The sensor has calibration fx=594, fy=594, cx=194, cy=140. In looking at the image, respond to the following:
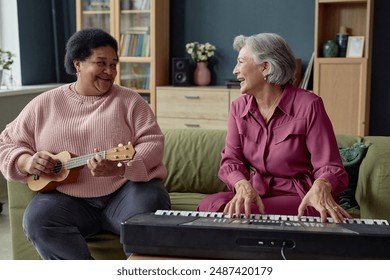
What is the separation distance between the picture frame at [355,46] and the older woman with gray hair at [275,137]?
88.7 inches

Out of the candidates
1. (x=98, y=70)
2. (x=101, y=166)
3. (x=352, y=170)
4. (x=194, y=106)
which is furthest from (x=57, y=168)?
(x=194, y=106)

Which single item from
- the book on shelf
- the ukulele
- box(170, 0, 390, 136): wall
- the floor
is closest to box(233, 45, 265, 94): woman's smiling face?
the ukulele

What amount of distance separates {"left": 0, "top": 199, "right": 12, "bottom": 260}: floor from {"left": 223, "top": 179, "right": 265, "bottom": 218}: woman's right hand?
1.50 m

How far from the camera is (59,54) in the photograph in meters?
5.49

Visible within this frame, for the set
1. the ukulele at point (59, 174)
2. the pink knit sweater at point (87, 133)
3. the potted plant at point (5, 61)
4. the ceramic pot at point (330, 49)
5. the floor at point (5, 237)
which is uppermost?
the ceramic pot at point (330, 49)

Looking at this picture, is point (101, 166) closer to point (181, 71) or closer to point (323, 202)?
point (323, 202)

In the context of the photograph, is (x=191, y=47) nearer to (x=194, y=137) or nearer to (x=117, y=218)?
(x=194, y=137)

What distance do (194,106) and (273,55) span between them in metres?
2.63

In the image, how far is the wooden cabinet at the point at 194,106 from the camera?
4.70 m

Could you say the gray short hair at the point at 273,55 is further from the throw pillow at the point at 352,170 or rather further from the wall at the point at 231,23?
the wall at the point at 231,23

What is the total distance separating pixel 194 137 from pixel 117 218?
2.54 feet

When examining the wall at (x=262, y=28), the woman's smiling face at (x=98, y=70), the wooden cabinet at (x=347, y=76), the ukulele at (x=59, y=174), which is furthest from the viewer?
the wall at (x=262, y=28)

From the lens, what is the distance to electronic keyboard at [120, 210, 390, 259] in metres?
1.49

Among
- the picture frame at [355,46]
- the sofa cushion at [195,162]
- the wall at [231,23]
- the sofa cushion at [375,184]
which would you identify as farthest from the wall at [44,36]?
the sofa cushion at [375,184]
